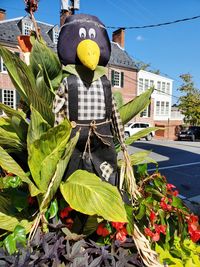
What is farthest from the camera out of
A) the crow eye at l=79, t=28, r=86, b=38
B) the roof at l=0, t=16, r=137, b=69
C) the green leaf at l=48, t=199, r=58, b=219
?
the roof at l=0, t=16, r=137, b=69

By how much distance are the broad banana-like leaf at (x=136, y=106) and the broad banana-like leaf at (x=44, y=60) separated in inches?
21.6

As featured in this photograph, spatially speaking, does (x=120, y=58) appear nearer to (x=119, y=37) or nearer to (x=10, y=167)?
(x=119, y=37)

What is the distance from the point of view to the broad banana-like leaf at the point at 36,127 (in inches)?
55.1

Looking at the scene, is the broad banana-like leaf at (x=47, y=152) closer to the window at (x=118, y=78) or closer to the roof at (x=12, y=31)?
the roof at (x=12, y=31)

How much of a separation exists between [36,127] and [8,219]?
1.72 feet

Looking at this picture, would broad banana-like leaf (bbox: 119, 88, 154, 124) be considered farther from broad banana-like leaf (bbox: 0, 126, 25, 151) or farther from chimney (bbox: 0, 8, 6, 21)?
chimney (bbox: 0, 8, 6, 21)

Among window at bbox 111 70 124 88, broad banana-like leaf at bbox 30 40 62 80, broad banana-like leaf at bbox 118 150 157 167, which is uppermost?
window at bbox 111 70 124 88

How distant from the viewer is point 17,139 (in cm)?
170

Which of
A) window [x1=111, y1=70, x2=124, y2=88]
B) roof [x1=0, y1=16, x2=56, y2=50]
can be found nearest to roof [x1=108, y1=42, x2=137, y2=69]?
window [x1=111, y1=70, x2=124, y2=88]

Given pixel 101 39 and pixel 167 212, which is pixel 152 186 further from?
pixel 101 39

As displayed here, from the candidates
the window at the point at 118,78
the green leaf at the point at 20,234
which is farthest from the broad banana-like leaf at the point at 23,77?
the window at the point at 118,78

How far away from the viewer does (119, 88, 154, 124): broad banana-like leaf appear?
1909 mm

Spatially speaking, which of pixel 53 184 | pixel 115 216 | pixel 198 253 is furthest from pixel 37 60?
pixel 198 253

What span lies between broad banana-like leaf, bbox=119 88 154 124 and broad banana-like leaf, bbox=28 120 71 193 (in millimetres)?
732
